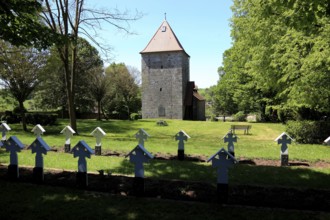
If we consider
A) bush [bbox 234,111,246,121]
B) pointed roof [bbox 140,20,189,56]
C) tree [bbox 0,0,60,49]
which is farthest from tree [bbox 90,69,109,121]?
tree [bbox 0,0,60,49]

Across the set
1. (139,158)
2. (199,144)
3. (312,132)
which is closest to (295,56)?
(312,132)

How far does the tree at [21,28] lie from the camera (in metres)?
8.35

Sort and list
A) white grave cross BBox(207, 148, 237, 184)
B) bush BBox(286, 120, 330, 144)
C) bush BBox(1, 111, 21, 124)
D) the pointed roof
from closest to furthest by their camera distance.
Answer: white grave cross BBox(207, 148, 237, 184)
bush BBox(286, 120, 330, 144)
bush BBox(1, 111, 21, 124)
the pointed roof

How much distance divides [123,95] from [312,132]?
3491 cm

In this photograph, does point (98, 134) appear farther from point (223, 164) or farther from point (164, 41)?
point (164, 41)

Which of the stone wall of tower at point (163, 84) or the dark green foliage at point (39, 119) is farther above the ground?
the stone wall of tower at point (163, 84)

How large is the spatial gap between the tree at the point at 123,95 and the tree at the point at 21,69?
904 inches

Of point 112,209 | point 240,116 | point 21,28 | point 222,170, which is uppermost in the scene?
point 21,28

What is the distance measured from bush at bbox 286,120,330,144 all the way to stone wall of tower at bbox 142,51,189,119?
1015 inches

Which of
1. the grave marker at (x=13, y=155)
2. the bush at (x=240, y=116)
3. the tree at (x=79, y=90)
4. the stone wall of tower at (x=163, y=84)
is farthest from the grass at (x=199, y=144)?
the bush at (x=240, y=116)

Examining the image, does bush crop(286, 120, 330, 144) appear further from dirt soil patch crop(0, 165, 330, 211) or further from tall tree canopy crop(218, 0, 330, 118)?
dirt soil patch crop(0, 165, 330, 211)

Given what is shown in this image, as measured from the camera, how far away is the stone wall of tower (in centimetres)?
4150

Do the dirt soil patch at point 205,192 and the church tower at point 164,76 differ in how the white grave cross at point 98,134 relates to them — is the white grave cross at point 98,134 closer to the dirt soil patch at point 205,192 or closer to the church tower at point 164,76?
the dirt soil patch at point 205,192

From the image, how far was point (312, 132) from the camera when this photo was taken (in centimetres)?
1584
